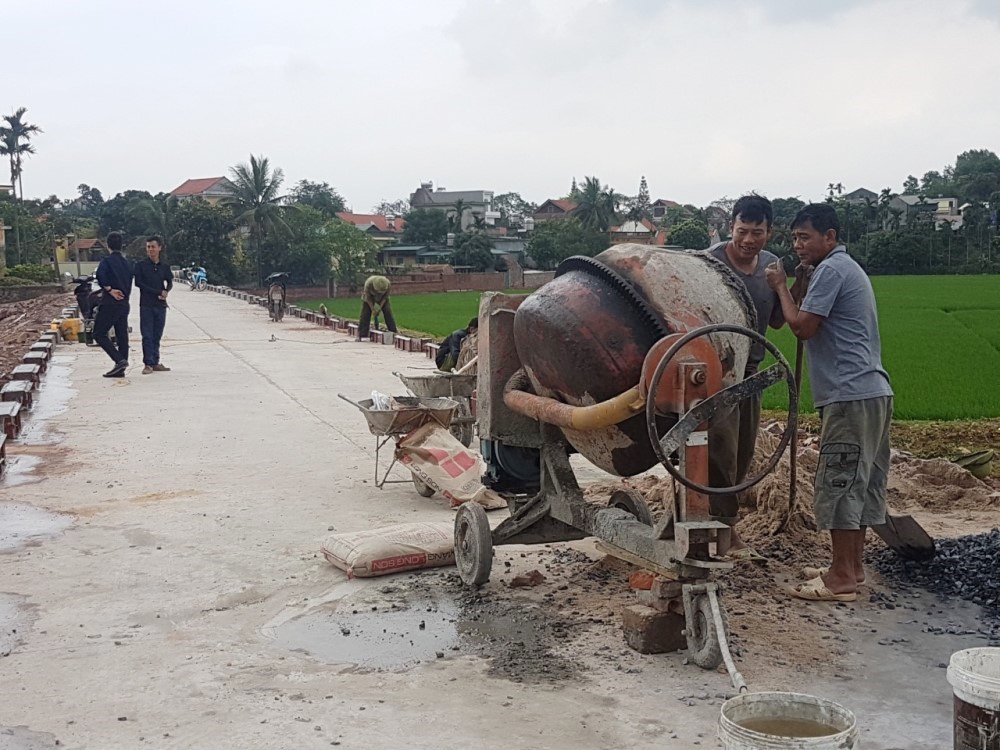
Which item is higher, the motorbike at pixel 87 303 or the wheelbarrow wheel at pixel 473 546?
the motorbike at pixel 87 303

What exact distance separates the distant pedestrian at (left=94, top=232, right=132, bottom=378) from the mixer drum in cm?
979

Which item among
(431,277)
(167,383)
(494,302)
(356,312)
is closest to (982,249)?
(431,277)

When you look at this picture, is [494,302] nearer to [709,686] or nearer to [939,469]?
[709,686]

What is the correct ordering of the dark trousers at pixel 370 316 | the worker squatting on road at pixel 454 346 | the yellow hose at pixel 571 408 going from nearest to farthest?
1. the yellow hose at pixel 571 408
2. the worker squatting on road at pixel 454 346
3. the dark trousers at pixel 370 316

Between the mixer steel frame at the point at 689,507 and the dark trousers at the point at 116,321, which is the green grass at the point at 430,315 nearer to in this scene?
the dark trousers at the point at 116,321

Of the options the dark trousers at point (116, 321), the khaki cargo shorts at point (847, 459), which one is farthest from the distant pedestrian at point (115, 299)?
the khaki cargo shorts at point (847, 459)

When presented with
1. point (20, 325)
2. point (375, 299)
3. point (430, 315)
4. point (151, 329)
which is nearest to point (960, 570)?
point (151, 329)

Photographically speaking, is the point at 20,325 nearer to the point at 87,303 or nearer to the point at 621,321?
the point at 87,303

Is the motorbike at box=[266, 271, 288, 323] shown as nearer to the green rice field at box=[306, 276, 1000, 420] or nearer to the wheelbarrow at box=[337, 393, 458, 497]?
the green rice field at box=[306, 276, 1000, 420]

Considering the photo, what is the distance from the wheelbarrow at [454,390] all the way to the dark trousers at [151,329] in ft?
20.9

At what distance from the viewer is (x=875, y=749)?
11.0ft

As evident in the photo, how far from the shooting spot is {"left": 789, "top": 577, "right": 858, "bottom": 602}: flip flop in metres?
4.73

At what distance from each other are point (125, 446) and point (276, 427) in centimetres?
141

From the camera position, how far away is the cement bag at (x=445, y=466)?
6.60m
